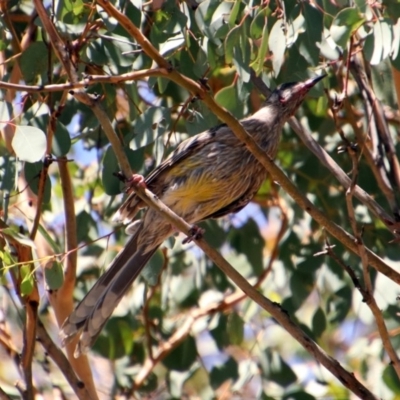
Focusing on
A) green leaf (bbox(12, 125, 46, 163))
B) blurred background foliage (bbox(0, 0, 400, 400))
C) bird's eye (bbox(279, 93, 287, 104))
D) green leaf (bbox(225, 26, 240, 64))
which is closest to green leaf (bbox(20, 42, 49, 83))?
blurred background foliage (bbox(0, 0, 400, 400))

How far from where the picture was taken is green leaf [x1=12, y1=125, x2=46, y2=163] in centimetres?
296

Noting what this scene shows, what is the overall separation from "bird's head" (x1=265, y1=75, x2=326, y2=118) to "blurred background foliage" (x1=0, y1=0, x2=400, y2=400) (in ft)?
0.50

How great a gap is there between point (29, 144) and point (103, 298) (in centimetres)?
118

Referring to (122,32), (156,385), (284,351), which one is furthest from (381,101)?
(284,351)

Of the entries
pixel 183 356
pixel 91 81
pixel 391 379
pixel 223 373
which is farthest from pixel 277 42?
pixel 183 356

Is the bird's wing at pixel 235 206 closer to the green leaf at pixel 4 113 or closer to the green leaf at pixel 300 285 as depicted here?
the green leaf at pixel 300 285

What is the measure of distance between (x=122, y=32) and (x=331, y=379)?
2878 millimetres

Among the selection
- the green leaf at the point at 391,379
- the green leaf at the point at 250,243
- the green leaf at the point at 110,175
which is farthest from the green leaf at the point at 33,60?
the green leaf at the point at 391,379

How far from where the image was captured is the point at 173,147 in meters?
4.44

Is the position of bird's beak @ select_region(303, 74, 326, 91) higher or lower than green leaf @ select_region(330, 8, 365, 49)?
lower

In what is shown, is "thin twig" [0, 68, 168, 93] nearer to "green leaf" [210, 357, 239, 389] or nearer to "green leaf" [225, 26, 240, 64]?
"green leaf" [225, 26, 240, 64]

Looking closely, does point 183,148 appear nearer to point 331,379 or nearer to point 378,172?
point 378,172

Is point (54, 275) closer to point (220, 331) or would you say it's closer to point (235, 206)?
point (235, 206)

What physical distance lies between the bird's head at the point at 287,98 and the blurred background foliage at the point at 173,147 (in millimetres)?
151
